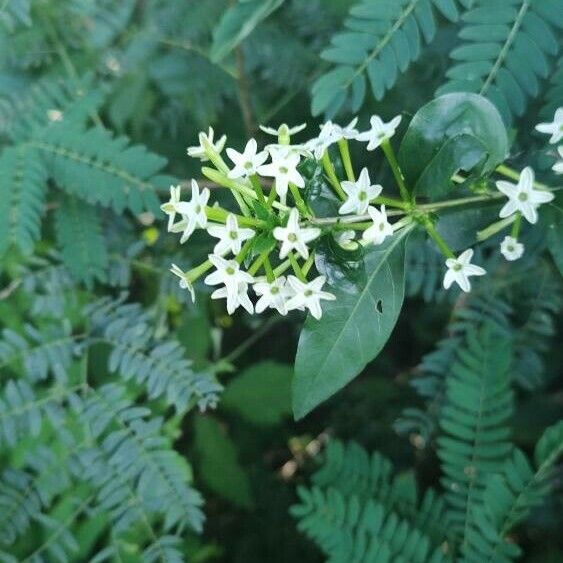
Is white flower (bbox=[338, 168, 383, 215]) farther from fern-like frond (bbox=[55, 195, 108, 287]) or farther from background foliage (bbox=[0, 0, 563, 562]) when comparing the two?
fern-like frond (bbox=[55, 195, 108, 287])

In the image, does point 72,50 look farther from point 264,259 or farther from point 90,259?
point 264,259

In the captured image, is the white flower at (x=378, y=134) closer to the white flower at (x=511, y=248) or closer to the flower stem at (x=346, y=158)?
the flower stem at (x=346, y=158)

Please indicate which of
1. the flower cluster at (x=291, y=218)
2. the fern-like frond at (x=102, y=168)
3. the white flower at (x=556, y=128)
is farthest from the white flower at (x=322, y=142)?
the fern-like frond at (x=102, y=168)

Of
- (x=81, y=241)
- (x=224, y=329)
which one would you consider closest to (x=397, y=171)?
(x=81, y=241)

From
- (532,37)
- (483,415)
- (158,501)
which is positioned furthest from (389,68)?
(158,501)

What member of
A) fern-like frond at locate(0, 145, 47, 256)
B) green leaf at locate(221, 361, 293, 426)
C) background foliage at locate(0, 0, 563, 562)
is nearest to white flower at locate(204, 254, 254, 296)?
background foliage at locate(0, 0, 563, 562)

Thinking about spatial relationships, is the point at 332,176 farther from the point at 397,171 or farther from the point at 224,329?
the point at 224,329
